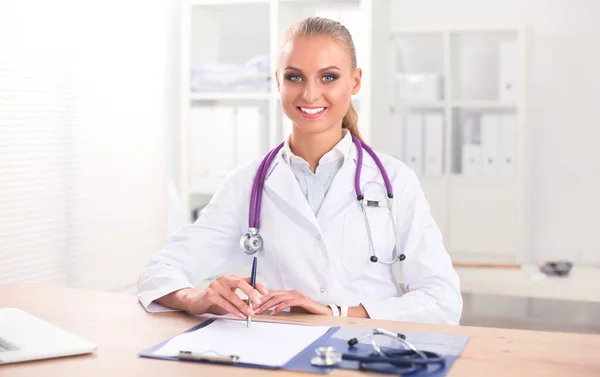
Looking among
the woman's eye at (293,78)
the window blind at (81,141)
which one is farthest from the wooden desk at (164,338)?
the window blind at (81,141)

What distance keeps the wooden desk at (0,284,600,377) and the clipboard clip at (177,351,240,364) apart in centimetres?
2

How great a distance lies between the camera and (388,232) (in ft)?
6.00

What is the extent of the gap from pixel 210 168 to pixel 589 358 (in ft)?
8.80

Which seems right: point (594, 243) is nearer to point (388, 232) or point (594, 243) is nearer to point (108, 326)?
point (388, 232)

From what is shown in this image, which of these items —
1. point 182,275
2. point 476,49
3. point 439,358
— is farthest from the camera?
point 476,49

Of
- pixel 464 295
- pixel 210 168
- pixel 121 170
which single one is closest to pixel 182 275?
pixel 121 170

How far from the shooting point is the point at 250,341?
1.37 meters

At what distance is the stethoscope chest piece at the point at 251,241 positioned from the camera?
1.84 m

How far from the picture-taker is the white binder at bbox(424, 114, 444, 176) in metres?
4.75

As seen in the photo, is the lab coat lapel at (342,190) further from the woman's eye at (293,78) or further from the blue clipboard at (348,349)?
the blue clipboard at (348,349)

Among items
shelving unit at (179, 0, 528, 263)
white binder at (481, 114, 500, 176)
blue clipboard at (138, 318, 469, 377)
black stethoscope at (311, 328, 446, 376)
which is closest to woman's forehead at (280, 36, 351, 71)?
blue clipboard at (138, 318, 469, 377)

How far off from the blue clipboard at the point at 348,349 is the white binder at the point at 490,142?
341cm

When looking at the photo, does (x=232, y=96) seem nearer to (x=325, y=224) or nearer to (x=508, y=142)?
(x=508, y=142)

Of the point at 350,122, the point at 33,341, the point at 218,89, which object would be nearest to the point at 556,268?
the point at 218,89
